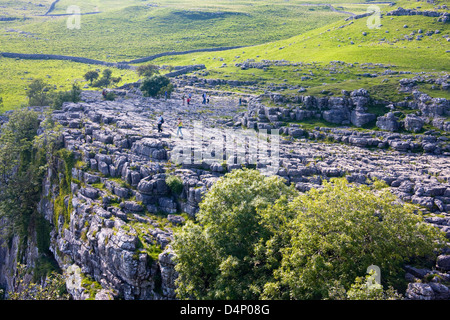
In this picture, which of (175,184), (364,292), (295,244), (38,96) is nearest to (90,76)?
(38,96)

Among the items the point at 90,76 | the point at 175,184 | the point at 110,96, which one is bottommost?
the point at 175,184

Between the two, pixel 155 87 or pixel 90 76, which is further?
pixel 90 76

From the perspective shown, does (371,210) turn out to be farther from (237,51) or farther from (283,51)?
(237,51)

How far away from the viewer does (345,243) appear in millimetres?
28953

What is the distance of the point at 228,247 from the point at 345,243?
395 inches

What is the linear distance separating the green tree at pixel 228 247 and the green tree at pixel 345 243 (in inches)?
74.0

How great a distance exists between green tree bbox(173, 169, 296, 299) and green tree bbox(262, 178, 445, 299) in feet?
6.16

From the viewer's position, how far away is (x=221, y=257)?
32969 millimetres

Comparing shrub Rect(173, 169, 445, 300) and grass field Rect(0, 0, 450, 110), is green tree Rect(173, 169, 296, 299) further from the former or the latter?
grass field Rect(0, 0, 450, 110)

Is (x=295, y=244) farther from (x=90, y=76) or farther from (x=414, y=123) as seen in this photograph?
(x=90, y=76)

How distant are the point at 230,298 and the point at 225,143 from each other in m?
30.2

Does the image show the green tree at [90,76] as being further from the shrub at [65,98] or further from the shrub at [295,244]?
the shrub at [295,244]

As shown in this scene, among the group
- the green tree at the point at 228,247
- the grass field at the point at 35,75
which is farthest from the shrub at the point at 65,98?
the green tree at the point at 228,247

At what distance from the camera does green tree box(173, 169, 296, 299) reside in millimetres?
31125
